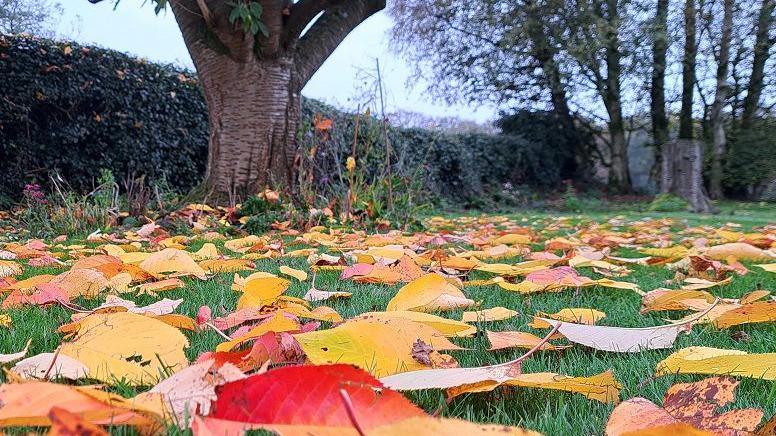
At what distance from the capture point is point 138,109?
716cm

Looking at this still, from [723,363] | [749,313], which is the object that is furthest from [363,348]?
[749,313]

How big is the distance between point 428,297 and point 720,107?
47.6ft

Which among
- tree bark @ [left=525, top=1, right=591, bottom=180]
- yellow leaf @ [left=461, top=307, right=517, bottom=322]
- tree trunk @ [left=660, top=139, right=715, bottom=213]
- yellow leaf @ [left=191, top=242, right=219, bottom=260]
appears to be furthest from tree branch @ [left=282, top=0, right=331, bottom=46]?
tree bark @ [left=525, top=1, right=591, bottom=180]

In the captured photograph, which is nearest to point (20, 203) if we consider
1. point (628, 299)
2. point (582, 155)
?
point (628, 299)

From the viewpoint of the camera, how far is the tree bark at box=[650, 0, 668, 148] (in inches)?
502

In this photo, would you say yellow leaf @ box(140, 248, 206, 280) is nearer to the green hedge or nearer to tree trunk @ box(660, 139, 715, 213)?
the green hedge

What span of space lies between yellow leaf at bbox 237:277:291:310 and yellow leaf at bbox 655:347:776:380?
78cm

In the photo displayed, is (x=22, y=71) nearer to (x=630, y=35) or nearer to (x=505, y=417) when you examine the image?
(x=505, y=417)

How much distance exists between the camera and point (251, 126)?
5.11 m

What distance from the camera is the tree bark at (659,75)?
12750 mm

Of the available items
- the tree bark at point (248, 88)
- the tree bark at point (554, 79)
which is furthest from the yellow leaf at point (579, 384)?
the tree bark at point (554, 79)

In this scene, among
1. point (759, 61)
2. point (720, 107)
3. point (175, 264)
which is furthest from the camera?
point (759, 61)

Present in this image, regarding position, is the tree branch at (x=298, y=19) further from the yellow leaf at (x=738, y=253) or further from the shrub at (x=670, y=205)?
the shrub at (x=670, y=205)

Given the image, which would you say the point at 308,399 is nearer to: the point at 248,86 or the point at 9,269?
the point at 9,269
